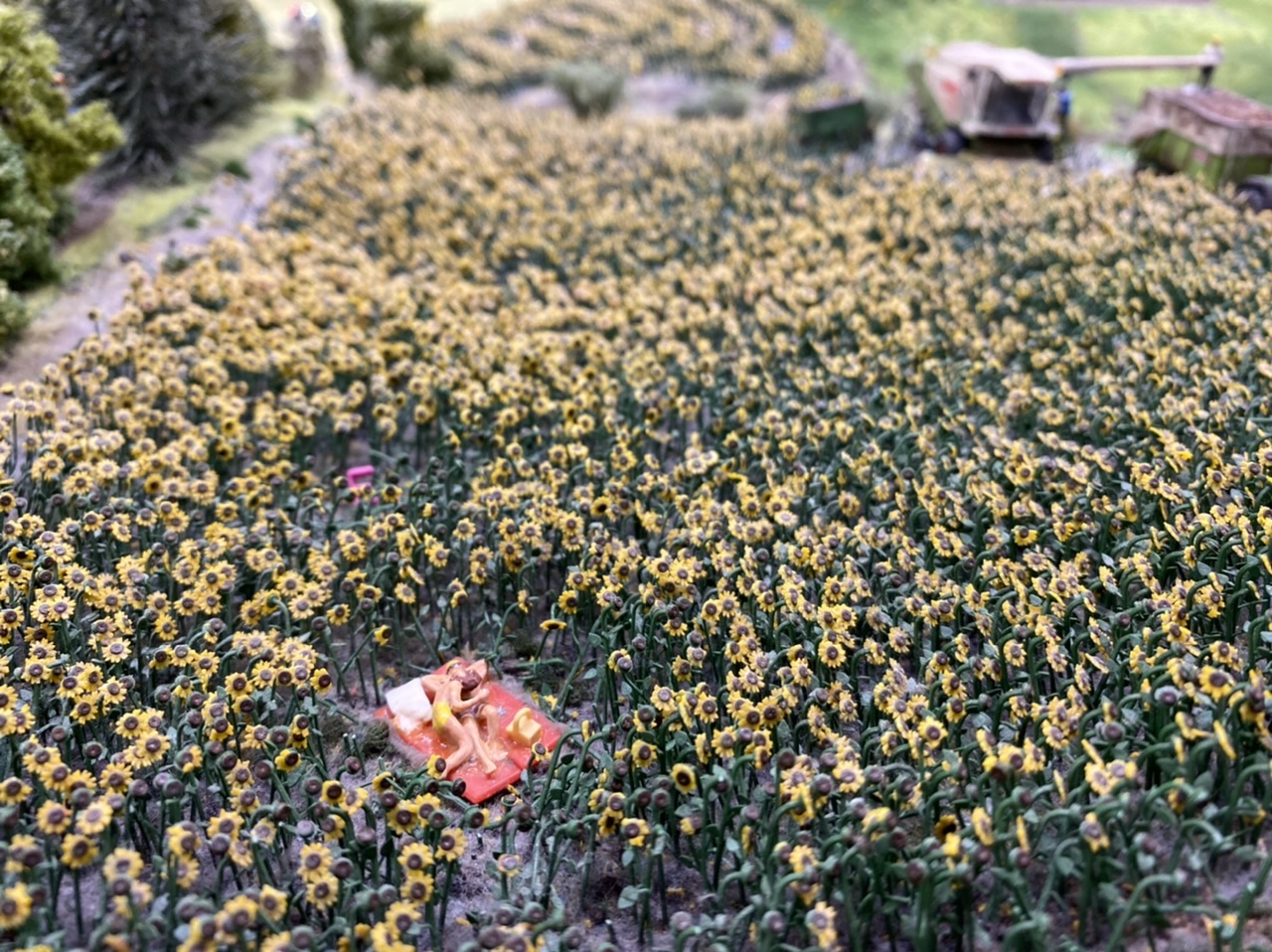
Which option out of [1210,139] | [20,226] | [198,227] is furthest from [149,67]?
[1210,139]

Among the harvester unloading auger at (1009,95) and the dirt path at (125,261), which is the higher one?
the harvester unloading auger at (1009,95)

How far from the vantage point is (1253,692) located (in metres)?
3.99

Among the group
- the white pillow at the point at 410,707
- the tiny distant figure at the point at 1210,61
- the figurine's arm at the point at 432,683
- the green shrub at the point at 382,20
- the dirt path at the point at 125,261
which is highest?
the green shrub at the point at 382,20

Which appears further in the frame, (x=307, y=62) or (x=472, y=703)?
(x=307, y=62)

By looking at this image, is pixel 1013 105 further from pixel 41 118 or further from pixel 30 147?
pixel 30 147

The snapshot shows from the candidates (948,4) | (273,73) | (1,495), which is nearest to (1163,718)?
(1,495)

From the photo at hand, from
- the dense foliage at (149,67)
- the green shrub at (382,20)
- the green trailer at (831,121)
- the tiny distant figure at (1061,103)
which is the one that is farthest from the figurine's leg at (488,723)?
the green shrub at (382,20)

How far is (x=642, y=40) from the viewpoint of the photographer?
70.0 feet

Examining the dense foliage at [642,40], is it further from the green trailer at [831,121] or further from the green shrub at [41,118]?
the green shrub at [41,118]

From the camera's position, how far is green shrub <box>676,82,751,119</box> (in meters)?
17.5

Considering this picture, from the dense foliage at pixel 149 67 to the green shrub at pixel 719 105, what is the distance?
307 inches

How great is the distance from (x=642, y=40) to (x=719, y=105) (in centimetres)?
502

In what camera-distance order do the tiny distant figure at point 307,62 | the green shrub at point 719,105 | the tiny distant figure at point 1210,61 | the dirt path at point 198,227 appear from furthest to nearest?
the green shrub at point 719,105 < the tiny distant figure at point 307,62 < the tiny distant figure at point 1210,61 < the dirt path at point 198,227

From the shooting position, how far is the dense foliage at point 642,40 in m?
19.9
